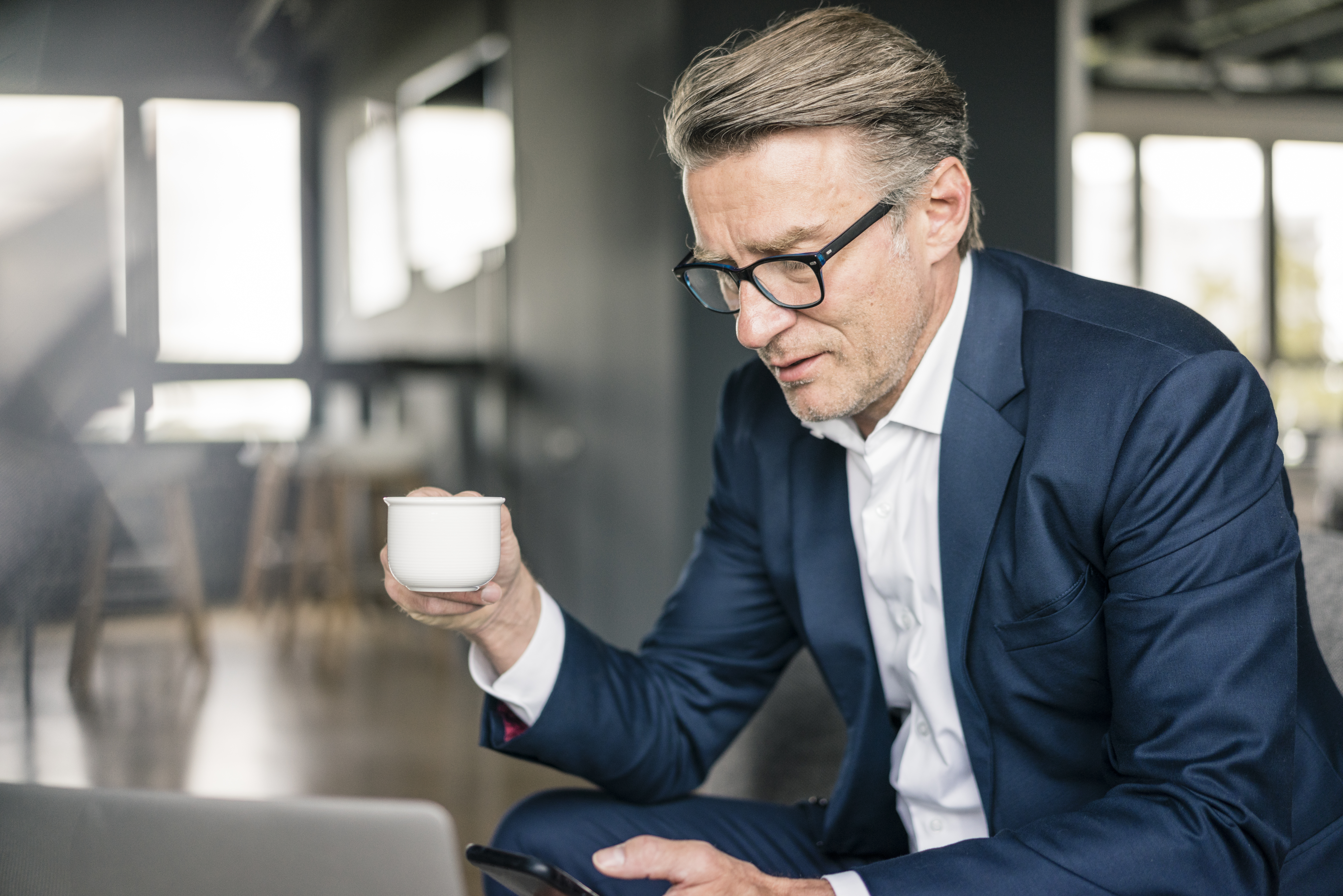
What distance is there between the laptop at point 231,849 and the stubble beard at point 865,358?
54 cm

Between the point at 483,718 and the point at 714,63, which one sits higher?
the point at 714,63

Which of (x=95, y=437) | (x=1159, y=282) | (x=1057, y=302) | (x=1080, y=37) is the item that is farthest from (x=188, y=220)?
(x=1159, y=282)

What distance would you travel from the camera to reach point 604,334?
340 cm

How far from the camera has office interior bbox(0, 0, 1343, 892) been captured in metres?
2.66

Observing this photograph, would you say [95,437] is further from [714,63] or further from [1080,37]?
[1080,37]

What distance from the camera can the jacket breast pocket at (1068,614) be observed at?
107 cm

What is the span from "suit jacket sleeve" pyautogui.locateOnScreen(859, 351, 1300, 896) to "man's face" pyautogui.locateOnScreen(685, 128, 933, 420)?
0.89 feet

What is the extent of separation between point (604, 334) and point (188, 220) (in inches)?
46.2

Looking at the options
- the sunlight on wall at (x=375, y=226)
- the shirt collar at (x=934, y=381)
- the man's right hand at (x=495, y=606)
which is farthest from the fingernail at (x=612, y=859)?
the sunlight on wall at (x=375, y=226)

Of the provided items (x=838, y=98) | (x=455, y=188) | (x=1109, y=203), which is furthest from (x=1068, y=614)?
(x=1109, y=203)

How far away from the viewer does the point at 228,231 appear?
288cm

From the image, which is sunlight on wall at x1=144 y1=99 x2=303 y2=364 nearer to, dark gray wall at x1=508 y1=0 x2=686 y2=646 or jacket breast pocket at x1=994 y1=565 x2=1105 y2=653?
dark gray wall at x1=508 y1=0 x2=686 y2=646

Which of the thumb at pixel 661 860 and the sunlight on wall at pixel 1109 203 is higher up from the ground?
the sunlight on wall at pixel 1109 203

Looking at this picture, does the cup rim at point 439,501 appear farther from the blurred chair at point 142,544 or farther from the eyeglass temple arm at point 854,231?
the blurred chair at point 142,544
